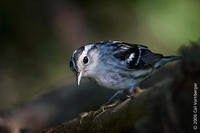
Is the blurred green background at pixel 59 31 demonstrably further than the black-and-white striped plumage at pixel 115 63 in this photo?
Yes

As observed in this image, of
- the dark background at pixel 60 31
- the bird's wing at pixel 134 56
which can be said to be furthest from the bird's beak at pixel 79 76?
the dark background at pixel 60 31

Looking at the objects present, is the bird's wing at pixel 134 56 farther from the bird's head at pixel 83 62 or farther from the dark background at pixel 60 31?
the dark background at pixel 60 31

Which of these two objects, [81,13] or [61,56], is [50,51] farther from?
[81,13]

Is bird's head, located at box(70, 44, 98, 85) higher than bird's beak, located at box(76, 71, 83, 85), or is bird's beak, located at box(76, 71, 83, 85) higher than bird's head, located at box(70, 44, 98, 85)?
bird's head, located at box(70, 44, 98, 85)

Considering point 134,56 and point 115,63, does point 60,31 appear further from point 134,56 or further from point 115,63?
point 115,63

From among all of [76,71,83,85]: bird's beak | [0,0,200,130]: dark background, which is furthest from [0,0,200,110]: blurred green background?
[76,71,83,85]: bird's beak

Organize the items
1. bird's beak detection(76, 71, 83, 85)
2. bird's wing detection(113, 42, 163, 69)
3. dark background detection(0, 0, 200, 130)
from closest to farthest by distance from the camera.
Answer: bird's beak detection(76, 71, 83, 85) < bird's wing detection(113, 42, 163, 69) < dark background detection(0, 0, 200, 130)

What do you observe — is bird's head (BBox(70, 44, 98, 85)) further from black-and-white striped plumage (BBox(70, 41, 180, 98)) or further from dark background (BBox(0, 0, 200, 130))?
dark background (BBox(0, 0, 200, 130))

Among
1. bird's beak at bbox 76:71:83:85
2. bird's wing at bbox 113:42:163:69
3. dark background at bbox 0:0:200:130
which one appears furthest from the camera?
dark background at bbox 0:0:200:130
